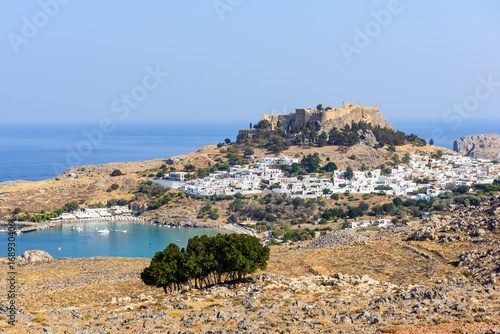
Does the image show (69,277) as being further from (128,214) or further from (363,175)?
(363,175)

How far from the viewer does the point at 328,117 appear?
2820 inches

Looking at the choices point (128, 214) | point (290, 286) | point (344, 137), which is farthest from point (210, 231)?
point (290, 286)

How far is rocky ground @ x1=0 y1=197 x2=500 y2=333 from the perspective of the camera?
13617mm

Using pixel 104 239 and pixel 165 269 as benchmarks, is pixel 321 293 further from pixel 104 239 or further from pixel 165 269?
pixel 104 239

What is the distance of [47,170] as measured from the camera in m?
100

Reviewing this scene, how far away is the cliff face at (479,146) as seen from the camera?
94188 millimetres

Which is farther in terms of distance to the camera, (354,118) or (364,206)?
(354,118)

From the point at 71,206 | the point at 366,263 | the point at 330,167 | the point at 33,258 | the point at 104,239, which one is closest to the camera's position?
the point at 366,263

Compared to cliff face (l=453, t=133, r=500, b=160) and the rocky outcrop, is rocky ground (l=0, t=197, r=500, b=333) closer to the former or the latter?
the rocky outcrop

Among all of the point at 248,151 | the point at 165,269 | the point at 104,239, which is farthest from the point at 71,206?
the point at 165,269

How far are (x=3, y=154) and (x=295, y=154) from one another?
89172mm

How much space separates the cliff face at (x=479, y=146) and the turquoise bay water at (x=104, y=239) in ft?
200

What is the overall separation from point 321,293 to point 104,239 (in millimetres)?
35335

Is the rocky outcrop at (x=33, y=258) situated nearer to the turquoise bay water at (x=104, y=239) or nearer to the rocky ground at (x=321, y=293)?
the rocky ground at (x=321, y=293)
